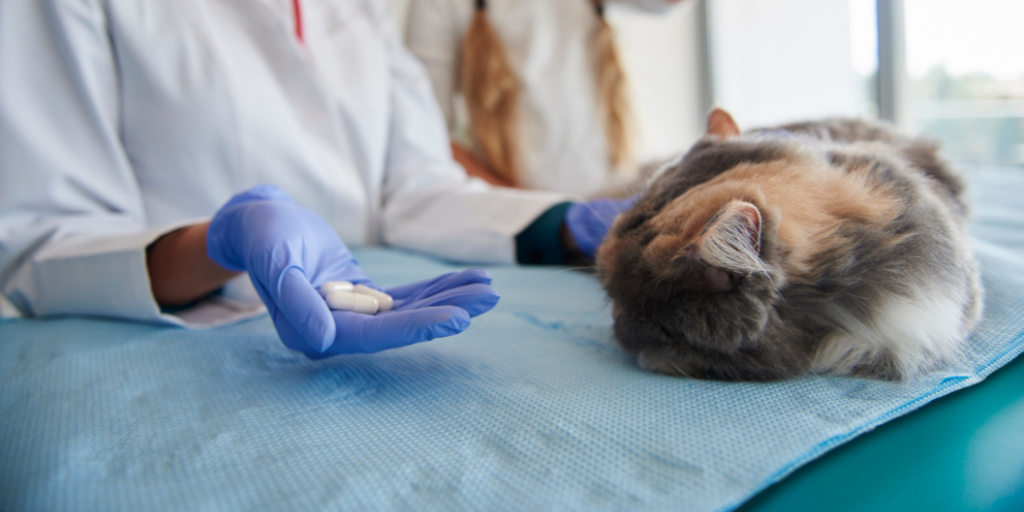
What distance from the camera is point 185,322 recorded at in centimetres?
95

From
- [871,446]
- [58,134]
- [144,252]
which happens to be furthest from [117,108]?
[871,446]

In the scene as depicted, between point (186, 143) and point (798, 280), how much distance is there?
51.1 inches

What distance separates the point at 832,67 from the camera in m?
3.22

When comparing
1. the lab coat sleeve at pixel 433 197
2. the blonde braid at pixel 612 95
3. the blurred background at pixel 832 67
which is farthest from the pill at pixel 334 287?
the blonde braid at pixel 612 95

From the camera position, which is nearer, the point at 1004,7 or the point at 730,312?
the point at 730,312

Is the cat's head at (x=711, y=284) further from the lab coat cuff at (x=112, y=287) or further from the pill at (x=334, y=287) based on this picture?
the lab coat cuff at (x=112, y=287)

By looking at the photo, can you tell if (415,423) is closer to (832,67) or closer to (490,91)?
(490,91)

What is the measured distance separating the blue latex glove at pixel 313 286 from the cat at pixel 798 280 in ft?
0.75

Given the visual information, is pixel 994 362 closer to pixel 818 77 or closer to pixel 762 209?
pixel 762 209

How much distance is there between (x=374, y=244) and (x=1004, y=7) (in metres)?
2.77

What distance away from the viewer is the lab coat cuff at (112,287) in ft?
3.09

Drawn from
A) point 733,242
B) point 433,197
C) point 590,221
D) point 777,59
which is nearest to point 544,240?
point 590,221

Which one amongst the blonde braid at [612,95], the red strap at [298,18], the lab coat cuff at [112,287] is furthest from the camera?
the blonde braid at [612,95]

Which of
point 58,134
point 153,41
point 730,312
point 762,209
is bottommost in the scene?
point 730,312
